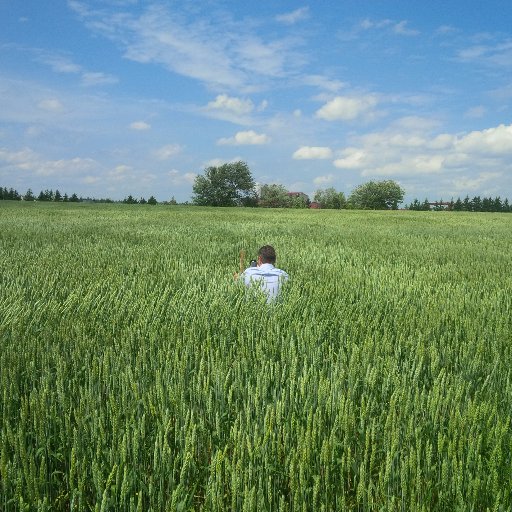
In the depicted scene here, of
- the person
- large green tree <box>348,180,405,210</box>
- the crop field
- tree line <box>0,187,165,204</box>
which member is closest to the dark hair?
the person

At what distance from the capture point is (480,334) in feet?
14.1

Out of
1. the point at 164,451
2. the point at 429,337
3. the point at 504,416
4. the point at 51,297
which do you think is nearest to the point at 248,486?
the point at 164,451

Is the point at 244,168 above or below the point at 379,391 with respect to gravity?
above

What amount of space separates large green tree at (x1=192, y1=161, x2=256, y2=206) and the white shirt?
86.4 meters

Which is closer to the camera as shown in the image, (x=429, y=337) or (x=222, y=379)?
(x=222, y=379)

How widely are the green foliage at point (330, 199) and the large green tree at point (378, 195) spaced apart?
525 cm

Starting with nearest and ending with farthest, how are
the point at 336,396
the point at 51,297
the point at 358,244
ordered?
the point at 336,396 → the point at 51,297 → the point at 358,244

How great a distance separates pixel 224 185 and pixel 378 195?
125ft

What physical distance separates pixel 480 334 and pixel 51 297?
4.34m

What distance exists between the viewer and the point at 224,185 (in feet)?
311

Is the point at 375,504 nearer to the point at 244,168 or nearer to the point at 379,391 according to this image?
the point at 379,391

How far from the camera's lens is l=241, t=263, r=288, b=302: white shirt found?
19.3ft

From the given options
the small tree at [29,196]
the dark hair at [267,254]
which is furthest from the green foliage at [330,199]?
the dark hair at [267,254]

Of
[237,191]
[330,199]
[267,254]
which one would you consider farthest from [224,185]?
[267,254]
